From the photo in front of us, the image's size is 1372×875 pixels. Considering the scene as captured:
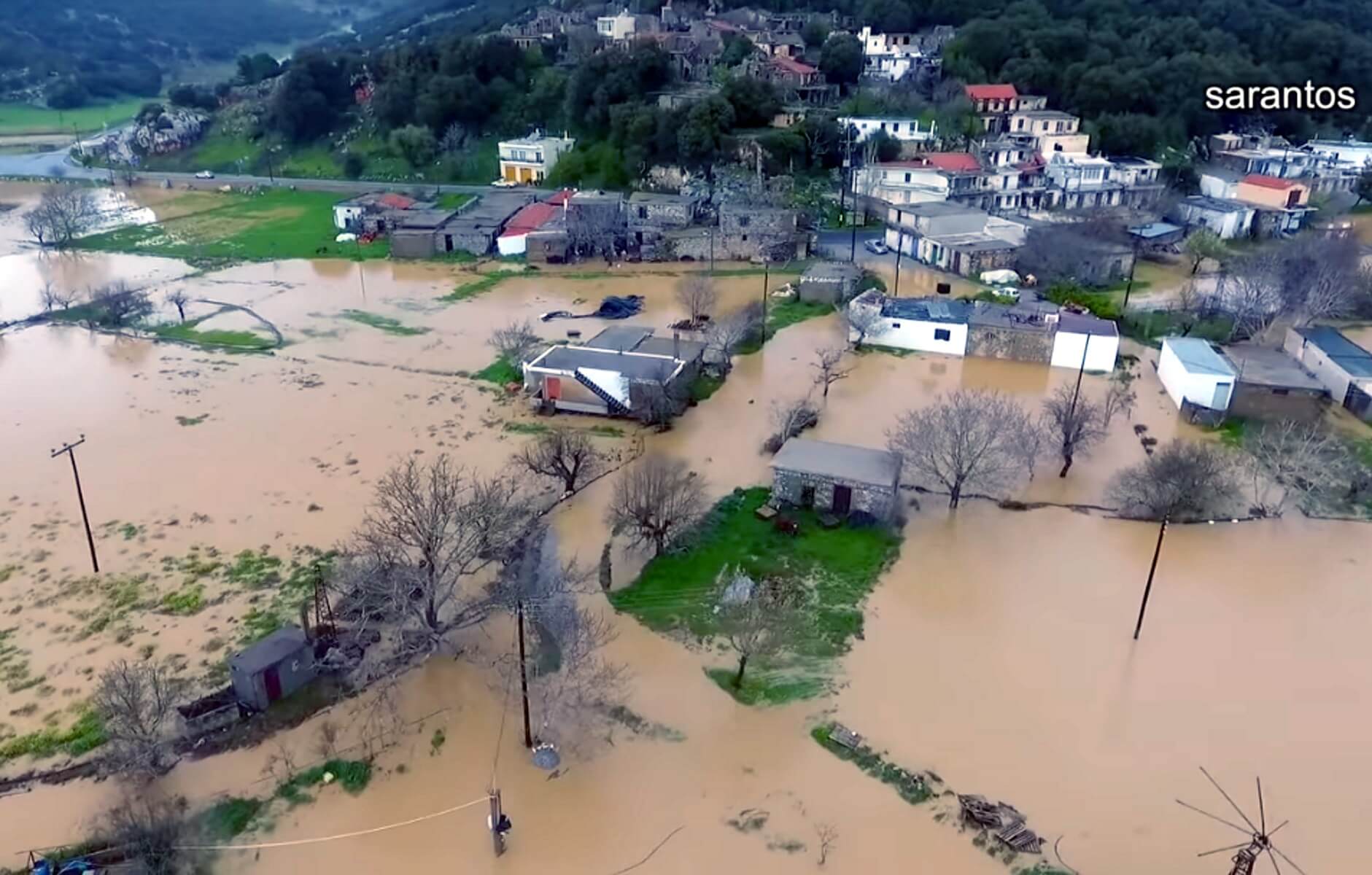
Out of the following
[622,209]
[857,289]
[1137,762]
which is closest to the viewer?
[1137,762]

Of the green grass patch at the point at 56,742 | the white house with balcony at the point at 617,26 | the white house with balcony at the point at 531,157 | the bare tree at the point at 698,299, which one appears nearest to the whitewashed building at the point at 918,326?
the bare tree at the point at 698,299

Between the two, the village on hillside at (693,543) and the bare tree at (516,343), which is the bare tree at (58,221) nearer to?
the village on hillside at (693,543)

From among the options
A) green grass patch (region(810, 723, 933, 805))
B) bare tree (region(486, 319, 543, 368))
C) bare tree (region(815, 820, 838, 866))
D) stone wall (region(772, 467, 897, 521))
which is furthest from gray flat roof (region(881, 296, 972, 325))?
bare tree (region(815, 820, 838, 866))

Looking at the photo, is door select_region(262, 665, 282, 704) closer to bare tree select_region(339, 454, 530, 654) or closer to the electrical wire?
bare tree select_region(339, 454, 530, 654)

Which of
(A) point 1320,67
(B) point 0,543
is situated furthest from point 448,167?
(A) point 1320,67

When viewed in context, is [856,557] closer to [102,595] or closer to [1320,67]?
[102,595]

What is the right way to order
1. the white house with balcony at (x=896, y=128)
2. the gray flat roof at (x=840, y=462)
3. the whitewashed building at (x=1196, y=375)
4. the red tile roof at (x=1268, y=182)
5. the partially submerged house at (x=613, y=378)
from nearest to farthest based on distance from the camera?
the gray flat roof at (x=840, y=462)
the partially submerged house at (x=613, y=378)
the whitewashed building at (x=1196, y=375)
the red tile roof at (x=1268, y=182)
the white house with balcony at (x=896, y=128)

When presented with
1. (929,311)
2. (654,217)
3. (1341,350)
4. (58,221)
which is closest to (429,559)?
(929,311)
